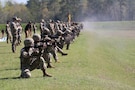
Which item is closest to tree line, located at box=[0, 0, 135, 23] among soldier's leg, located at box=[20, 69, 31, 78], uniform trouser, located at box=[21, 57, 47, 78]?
uniform trouser, located at box=[21, 57, 47, 78]

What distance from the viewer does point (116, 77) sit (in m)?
19.8

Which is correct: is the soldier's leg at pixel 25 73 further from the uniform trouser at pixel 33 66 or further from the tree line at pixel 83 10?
the tree line at pixel 83 10

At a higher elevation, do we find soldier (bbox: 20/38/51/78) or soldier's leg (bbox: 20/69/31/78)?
soldier (bbox: 20/38/51/78)

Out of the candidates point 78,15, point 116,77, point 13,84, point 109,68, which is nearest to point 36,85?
point 13,84

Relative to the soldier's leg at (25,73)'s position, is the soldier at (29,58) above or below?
above

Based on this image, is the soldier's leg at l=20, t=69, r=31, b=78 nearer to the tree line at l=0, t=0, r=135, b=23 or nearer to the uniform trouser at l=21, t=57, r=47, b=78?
the uniform trouser at l=21, t=57, r=47, b=78

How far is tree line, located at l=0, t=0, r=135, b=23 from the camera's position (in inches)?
5246

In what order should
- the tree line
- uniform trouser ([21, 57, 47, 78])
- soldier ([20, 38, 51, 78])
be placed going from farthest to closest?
the tree line
uniform trouser ([21, 57, 47, 78])
soldier ([20, 38, 51, 78])

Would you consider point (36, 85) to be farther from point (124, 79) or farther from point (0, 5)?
point (0, 5)

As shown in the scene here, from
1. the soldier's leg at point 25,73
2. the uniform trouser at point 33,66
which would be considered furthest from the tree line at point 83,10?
the soldier's leg at point 25,73

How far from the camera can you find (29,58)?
14.1 m

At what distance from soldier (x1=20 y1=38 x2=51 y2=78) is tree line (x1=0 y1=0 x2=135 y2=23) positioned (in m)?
114

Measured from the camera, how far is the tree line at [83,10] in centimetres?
13325

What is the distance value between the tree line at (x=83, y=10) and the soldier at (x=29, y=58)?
114075mm
